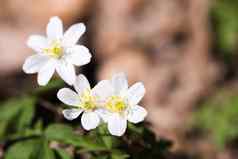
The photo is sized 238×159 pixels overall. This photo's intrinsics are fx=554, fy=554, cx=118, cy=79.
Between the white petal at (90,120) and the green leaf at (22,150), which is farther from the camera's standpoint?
the green leaf at (22,150)

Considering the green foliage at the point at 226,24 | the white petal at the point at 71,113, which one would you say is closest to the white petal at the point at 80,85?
the white petal at the point at 71,113

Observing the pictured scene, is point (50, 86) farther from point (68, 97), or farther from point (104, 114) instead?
point (104, 114)

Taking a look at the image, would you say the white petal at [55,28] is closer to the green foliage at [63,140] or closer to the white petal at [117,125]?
the green foliage at [63,140]

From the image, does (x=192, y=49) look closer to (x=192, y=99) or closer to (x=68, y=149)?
(x=192, y=99)

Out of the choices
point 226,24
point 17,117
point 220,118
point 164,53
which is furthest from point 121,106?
point 226,24

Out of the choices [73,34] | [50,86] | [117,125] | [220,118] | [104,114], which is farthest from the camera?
[220,118]

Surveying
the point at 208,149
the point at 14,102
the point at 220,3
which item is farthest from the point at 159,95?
the point at 14,102

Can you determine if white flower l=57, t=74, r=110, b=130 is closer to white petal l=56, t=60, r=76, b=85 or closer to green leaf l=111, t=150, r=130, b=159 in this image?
white petal l=56, t=60, r=76, b=85
